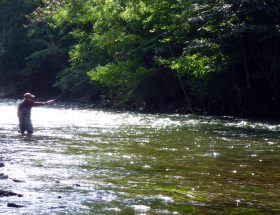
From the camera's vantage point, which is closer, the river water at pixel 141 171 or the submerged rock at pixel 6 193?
the river water at pixel 141 171

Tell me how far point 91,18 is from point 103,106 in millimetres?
5338

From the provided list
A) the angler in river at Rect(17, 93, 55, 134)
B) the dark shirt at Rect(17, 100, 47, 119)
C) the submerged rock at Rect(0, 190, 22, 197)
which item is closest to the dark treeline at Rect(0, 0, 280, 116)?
the dark shirt at Rect(17, 100, 47, 119)

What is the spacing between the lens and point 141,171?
11125 mm

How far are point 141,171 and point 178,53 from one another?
21905 mm

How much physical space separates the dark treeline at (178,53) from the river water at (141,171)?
7201 millimetres

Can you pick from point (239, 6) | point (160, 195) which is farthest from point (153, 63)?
point (160, 195)

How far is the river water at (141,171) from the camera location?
8148 mm

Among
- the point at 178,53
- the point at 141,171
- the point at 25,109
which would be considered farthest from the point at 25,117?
the point at 178,53

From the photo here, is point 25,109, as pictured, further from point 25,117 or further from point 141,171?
point 141,171

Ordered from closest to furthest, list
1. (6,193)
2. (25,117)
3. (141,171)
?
(6,193) < (141,171) < (25,117)

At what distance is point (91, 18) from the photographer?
1494 inches

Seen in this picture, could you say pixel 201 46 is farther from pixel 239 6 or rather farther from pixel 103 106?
pixel 103 106

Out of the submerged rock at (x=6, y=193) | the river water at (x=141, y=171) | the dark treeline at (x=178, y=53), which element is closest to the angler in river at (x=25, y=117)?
the river water at (x=141, y=171)

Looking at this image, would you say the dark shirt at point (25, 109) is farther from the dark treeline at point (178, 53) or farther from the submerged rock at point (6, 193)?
the submerged rock at point (6, 193)
